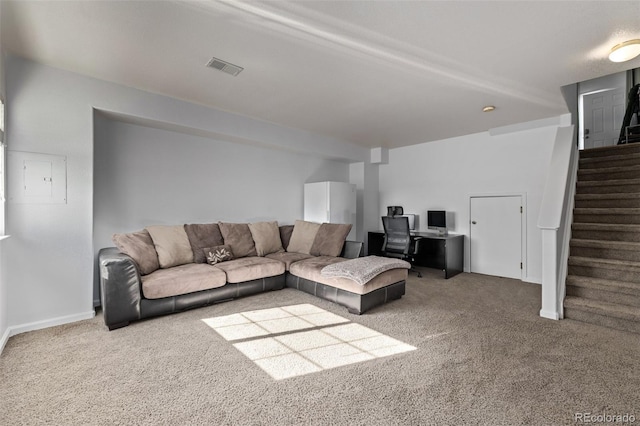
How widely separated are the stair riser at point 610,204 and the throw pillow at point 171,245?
17.1 feet

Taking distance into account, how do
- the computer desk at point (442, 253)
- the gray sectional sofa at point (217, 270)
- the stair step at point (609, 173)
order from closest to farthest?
the gray sectional sofa at point (217, 270) → the stair step at point (609, 173) → the computer desk at point (442, 253)

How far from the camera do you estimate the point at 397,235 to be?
16.3 feet

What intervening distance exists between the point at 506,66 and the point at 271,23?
7.31 ft

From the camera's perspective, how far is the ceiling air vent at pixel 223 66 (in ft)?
8.88

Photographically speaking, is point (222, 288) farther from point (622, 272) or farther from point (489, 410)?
point (622, 272)

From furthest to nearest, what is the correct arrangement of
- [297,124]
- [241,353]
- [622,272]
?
[297,124]
[622,272]
[241,353]

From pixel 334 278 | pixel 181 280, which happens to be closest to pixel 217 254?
pixel 181 280

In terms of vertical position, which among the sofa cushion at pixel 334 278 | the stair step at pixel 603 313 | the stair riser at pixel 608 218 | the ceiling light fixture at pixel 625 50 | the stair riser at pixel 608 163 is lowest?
the stair step at pixel 603 313

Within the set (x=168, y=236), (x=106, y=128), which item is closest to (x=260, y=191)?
(x=168, y=236)

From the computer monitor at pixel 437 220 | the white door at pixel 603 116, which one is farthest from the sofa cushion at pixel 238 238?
the white door at pixel 603 116

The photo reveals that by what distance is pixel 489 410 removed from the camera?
1.65 m

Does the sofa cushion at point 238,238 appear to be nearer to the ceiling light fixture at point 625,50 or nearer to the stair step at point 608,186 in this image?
the ceiling light fixture at point 625,50

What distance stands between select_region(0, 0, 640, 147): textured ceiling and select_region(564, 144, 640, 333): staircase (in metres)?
1.34

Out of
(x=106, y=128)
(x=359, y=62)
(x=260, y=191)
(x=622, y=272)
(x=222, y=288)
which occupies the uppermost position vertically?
(x=359, y=62)
